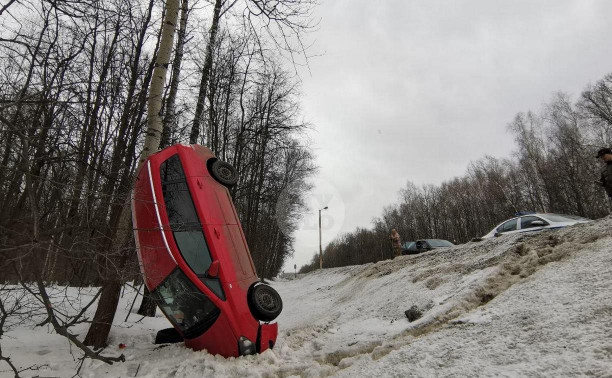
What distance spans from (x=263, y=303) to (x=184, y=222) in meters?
1.66

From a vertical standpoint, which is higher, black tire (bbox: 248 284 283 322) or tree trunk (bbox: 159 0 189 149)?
tree trunk (bbox: 159 0 189 149)

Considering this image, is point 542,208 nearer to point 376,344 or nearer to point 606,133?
point 606,133

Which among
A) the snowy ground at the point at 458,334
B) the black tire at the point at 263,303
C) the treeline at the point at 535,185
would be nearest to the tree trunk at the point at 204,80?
the snowy ground at the point at 458,334

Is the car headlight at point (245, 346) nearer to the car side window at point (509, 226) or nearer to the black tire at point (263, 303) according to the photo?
the black tire at point (263, 303)

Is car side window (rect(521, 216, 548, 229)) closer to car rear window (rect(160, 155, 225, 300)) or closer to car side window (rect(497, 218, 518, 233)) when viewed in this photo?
car side window (rect(497, 218, 518, 233))

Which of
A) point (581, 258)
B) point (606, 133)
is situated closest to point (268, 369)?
point (581, 258)

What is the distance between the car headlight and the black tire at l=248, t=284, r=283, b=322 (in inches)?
13.1

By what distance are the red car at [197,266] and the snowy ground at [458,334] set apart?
0.30 metres

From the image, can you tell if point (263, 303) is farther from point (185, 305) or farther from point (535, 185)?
point (535, 185)

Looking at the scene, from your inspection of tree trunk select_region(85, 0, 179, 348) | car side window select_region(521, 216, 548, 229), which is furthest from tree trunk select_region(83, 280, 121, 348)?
car side window select_region(521, 216, 548, 229)

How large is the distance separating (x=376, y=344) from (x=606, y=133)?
114 feet

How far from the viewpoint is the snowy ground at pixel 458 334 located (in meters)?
2.53

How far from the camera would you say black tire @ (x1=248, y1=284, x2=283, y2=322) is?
14.7ft

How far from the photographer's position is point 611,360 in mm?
2084
